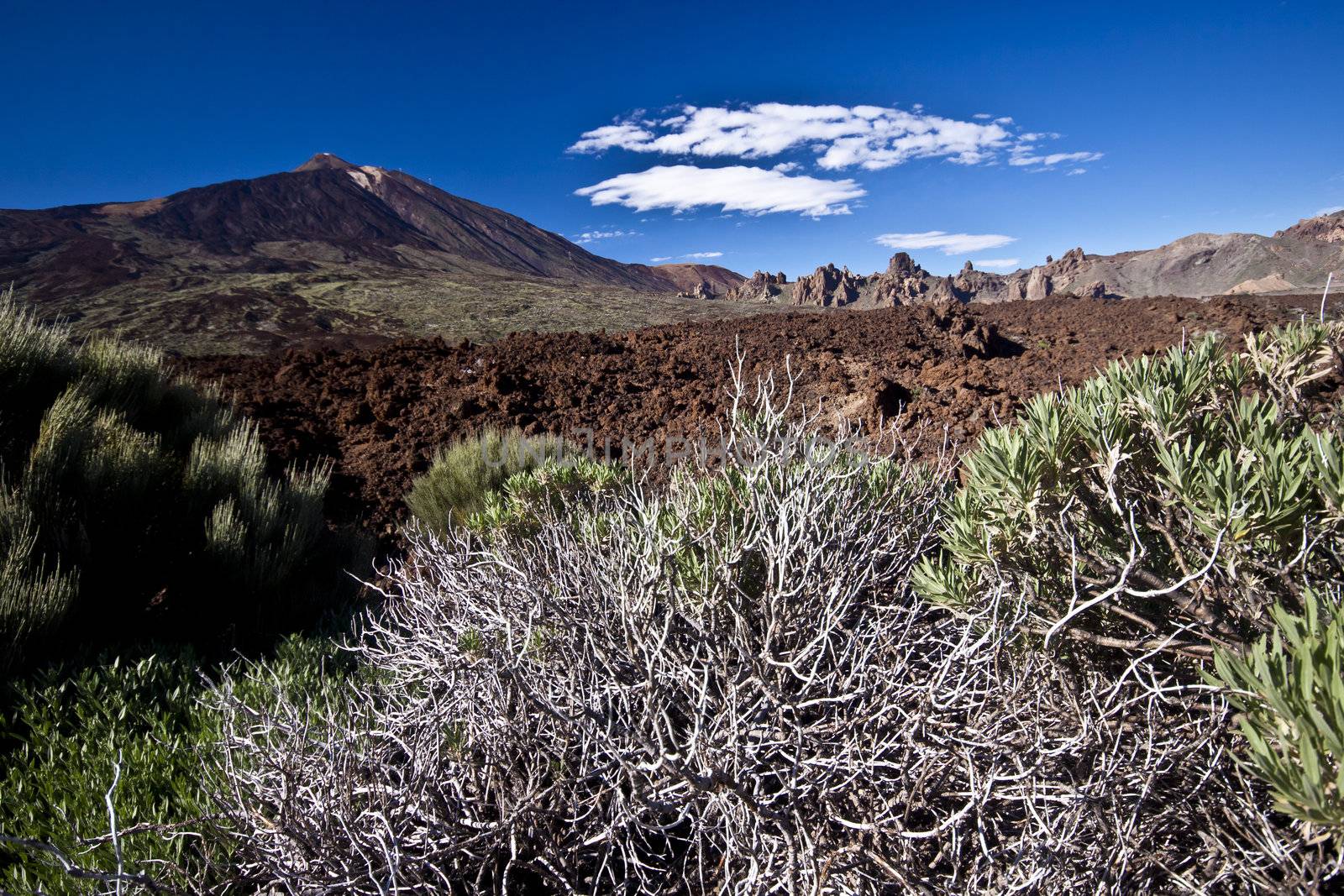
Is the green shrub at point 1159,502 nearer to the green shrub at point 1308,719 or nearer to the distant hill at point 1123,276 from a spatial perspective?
the green shrub at point 1308,719

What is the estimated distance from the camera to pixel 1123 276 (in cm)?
6356

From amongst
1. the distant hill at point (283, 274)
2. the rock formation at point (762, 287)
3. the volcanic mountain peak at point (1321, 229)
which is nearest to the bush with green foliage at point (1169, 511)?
the distant hill at point (283, 274)

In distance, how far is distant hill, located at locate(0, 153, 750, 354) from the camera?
20547 mm

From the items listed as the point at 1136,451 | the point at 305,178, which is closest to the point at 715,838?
the point at 1136,451

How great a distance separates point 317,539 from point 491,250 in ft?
338

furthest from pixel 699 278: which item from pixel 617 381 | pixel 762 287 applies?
pixel 617 381

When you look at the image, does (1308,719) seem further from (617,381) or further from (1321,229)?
(1321,229)

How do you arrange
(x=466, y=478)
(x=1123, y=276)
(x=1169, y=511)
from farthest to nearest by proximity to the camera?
(x=1123, y=276) < (x=466, y=478) < (x=1169, y=511)

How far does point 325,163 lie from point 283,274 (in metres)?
93.2

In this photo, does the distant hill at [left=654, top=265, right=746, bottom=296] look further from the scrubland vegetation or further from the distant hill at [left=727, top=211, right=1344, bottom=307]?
the scrubland vegetation

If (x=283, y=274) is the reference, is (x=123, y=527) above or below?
below

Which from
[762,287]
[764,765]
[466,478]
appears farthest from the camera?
[762,287]

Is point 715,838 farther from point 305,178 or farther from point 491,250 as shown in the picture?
point 305,178

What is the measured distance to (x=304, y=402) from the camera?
584 centimetres
